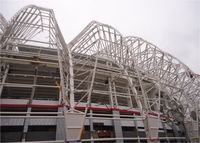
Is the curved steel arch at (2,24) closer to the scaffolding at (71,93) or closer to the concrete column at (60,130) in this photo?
the scaffolding at (71,93)

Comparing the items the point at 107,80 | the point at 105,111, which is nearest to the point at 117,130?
the point at 105,111

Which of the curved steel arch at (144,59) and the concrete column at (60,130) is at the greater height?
the curved steel arch at (144,59)

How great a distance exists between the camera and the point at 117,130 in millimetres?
13586

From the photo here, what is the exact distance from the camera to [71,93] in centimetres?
1034

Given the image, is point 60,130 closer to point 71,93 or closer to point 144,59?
point 71,93

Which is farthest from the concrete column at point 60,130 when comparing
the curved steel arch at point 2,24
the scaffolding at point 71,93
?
the curved steel arch at point 2,24

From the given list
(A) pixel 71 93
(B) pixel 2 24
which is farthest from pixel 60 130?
(B) pixel 2 24

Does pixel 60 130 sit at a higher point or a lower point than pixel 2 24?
lower

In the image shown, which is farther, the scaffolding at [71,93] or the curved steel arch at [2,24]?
the curved steel arch at [2,24]

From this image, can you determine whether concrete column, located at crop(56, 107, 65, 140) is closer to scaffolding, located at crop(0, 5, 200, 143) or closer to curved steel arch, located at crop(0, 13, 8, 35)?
scaffolding, located at crop(0, 5, 200, 143)

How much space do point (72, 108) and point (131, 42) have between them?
15205mm

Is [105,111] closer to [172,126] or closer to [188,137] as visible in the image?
[172,126]

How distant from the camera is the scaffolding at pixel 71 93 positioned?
10.9 metres

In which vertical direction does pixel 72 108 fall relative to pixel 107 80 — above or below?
below
